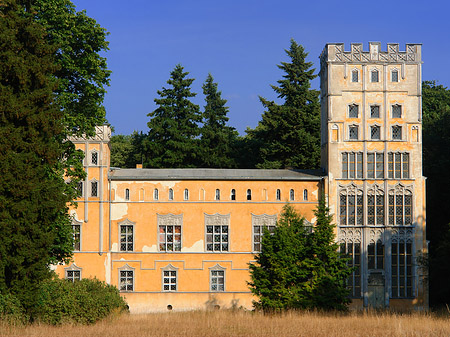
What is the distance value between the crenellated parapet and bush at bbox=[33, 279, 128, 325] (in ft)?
78.3

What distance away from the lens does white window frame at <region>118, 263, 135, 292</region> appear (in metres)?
43.2

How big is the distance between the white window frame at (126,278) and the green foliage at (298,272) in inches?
417

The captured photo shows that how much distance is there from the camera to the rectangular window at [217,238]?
143ft

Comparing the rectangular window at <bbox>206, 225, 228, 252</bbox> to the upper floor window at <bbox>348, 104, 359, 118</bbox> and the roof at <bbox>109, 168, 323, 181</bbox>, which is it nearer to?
the roof at <bbox>109, 168, 323, 181</bbox>

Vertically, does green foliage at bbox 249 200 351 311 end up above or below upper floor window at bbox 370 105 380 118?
below

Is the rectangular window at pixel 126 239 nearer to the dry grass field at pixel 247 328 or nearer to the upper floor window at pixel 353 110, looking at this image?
the upper floor window at pixel 353 110

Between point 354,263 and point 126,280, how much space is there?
47.5 feet

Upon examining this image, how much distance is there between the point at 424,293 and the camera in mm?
43219

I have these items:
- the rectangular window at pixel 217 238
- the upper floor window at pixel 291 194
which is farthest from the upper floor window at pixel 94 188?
the upper floor window at pixel 291 194

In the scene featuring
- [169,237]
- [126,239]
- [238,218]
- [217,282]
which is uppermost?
[238,218]

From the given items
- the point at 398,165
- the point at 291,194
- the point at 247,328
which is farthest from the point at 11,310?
the point at 398,165

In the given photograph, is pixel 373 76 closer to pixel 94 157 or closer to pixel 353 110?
pixel 353 110

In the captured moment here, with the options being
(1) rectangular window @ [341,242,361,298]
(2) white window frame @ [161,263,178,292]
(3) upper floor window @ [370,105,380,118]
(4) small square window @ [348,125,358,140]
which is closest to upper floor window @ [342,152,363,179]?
(4) small square window @ [348,125,358,140]

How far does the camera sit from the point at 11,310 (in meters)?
23.9
